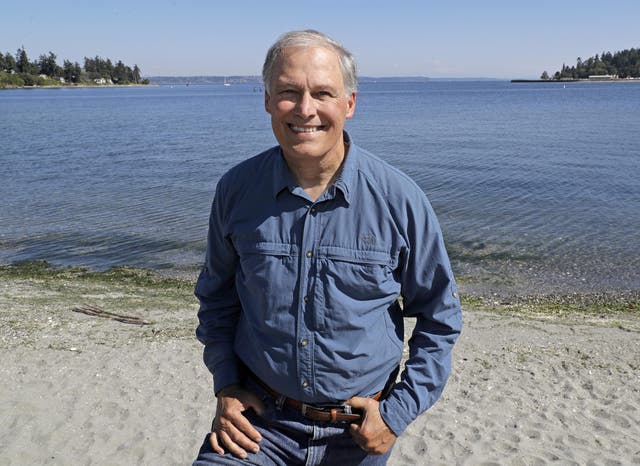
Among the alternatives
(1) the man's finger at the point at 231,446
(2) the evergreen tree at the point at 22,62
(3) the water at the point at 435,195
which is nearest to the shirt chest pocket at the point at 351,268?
(1) the man's finger at the point at 231,446

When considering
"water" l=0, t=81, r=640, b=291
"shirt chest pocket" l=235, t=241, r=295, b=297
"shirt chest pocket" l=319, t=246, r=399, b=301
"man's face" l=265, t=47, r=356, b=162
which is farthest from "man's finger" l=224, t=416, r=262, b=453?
"water" l=0, t=81, r=640, b=291

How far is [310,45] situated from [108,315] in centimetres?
875

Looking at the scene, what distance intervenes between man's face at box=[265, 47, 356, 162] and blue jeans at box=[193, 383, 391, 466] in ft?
3.49

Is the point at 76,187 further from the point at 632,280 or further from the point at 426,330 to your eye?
the point at 426,330

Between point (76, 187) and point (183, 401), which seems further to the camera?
point (76, 187)

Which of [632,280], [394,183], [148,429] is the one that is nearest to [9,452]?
[148,429]

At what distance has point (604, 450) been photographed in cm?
586

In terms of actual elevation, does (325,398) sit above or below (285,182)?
below

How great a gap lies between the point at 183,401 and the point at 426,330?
466 cm

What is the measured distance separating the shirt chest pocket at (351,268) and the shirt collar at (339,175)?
21 centimetres

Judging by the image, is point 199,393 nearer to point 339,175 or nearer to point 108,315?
point 108,315

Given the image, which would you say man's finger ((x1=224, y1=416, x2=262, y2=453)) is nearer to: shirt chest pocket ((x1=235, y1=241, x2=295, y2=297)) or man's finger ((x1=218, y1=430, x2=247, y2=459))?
man's finger ((x1=218, y1=430, x2=247, y2=459))

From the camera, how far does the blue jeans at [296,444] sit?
2719 millimetres

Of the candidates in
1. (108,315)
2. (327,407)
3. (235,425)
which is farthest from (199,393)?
(327,407)
